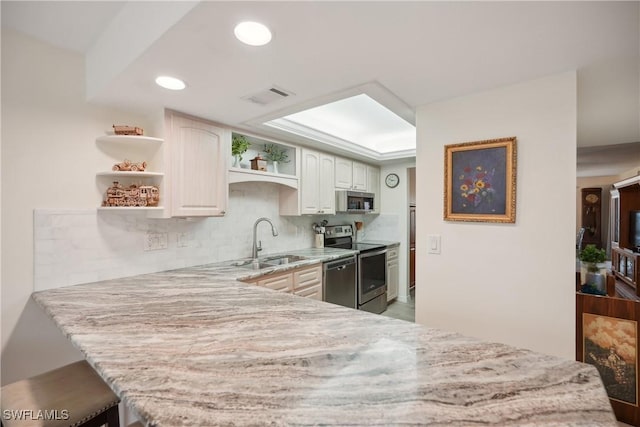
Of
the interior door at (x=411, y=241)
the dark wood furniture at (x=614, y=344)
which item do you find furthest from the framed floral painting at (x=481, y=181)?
the interior door at (x=411, y=241)

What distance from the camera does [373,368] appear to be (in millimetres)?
828

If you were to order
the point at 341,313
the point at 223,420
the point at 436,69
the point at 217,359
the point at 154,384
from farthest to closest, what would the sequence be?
the point at 436,69 → the point at 341,313 → the point at 217,359 → the point at 154,384 → the point at 223,420

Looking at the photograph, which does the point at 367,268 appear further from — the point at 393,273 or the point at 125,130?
the point at 125,130

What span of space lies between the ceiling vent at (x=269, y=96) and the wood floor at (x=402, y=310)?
314cm

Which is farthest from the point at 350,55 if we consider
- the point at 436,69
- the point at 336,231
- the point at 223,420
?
the point at 336,231

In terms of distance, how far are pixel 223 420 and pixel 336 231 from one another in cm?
338

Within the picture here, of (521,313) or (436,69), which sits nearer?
(436,69)

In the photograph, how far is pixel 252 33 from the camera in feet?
3.83

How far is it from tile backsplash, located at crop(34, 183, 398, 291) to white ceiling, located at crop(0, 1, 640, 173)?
832mm

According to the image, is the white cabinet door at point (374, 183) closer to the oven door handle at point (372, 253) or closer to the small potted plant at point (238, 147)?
the oven door handle at point (372, 253)

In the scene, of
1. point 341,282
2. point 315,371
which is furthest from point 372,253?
point 315,371

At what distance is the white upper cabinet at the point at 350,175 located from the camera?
3.73 metres

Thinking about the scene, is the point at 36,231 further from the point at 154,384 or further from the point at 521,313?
the point at 521,313

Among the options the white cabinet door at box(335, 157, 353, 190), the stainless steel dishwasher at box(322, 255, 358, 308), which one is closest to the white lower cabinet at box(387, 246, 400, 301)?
the stainless steel dishwasher at box(322, 255, 358, 308)
